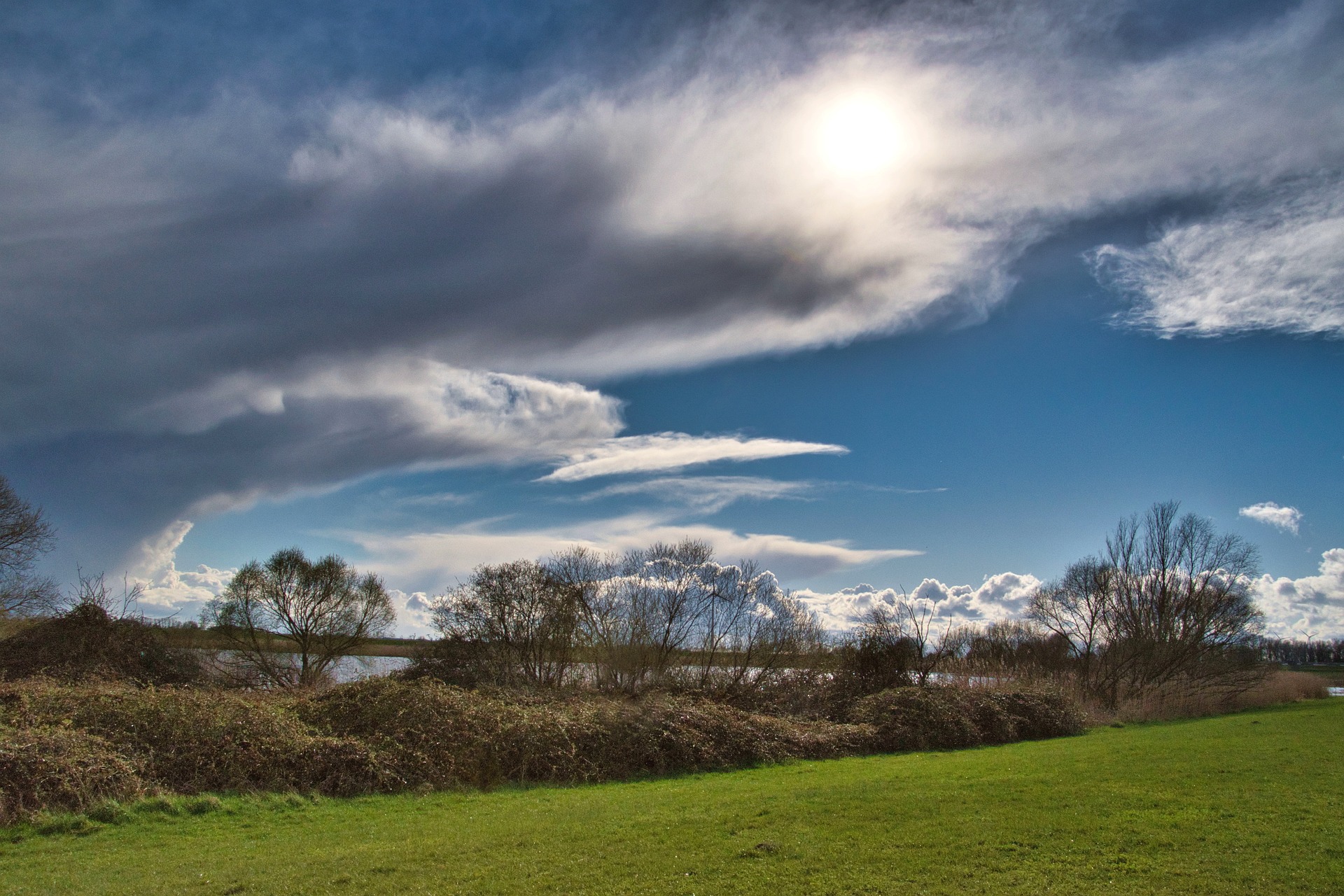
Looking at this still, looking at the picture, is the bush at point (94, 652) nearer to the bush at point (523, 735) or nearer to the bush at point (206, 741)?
the bush at point (206, 741)

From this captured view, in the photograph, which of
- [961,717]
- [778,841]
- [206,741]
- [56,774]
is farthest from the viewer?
[961,717]

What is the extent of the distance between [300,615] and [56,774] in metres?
25.9

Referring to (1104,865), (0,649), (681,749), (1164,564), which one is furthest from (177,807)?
(1164,564)

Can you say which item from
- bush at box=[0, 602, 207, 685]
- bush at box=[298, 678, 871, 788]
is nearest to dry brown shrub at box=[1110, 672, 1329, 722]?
bush at box=[298, 678, 871, 788]

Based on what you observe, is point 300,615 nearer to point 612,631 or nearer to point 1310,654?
point 612,631

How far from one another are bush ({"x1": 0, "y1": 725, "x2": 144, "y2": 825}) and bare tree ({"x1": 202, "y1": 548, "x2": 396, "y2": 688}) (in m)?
21.3

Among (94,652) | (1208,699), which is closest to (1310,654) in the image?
(1208,699)

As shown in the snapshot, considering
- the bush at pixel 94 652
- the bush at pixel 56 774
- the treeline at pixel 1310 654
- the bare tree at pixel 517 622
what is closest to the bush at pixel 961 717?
the bare tree at pixel 517 622

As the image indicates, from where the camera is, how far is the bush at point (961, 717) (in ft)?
72.7

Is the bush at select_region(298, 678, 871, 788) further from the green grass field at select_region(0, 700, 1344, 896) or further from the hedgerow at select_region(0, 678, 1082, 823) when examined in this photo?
the green grass field at select_region(0, 700, 1344, 896)

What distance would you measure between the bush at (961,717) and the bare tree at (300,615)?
23.9 metres

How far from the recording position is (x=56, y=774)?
11.2 m

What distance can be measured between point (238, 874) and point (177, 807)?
4.65 metres

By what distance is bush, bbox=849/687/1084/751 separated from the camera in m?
22.2
